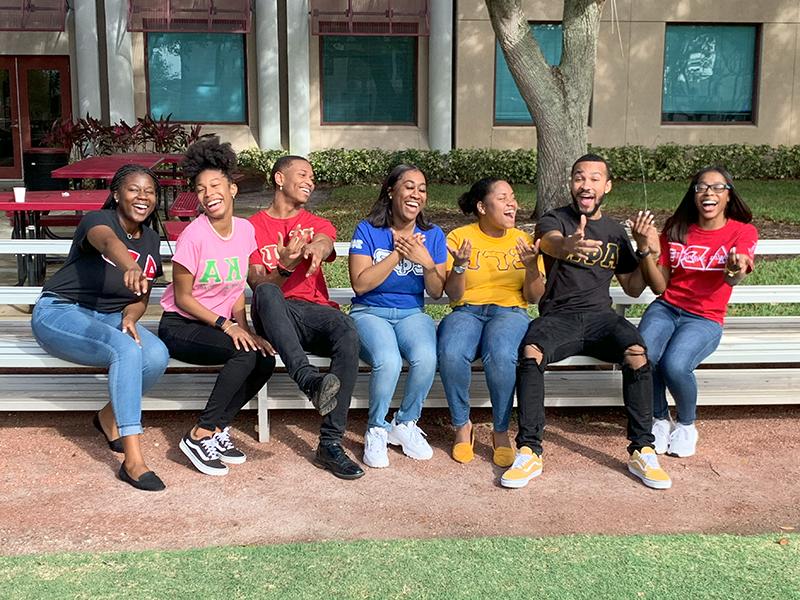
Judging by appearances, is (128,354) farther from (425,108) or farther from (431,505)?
(425,108)

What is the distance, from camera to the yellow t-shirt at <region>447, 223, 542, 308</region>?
5.03 meters

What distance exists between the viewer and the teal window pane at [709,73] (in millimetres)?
19125

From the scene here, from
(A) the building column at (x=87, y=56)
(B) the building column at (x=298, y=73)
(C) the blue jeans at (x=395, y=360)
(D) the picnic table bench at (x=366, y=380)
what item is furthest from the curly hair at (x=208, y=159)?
(A) the building column at (x=87, y=56)

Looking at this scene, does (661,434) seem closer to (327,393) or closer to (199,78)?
(327,393)

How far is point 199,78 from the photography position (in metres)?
19.3

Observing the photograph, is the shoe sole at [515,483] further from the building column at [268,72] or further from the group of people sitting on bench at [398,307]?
the building column at [268,72]

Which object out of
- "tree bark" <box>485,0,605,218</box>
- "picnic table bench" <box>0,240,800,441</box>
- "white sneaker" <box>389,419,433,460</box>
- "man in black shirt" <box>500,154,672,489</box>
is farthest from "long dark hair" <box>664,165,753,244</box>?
"tree bark" <box>485,0,605,218</box>

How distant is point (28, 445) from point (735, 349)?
3771mm

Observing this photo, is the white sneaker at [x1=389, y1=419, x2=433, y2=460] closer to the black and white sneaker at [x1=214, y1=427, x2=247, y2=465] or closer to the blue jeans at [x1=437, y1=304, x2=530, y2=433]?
the blue jeans at [x1=437, y1=304, x2=530, y2=433]

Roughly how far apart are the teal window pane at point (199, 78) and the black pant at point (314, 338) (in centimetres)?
1529

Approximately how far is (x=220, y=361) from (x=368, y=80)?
15224mm

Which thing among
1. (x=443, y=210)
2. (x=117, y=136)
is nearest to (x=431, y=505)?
(x=443, y=210)

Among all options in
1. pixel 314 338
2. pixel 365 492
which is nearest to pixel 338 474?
pixel 365 492

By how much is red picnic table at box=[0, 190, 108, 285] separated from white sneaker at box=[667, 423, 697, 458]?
5131mm
